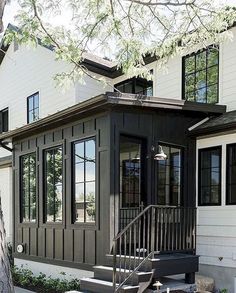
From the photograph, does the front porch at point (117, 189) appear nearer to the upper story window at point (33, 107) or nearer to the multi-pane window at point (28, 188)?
the multi-pane window at point (28, 188)

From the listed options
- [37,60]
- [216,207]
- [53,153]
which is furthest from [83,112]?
[37,60]

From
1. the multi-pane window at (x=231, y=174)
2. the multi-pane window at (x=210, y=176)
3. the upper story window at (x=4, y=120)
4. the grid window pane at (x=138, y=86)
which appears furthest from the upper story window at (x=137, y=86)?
the upper story window at (x=4, y=120)

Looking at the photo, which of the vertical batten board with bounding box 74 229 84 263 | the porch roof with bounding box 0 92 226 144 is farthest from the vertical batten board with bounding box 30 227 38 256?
the porch roof with bounding box 0 92 226 144

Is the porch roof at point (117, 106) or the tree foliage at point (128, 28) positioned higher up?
the tree foliage at point (128, 28)

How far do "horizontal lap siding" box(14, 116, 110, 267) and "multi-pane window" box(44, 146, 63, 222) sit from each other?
17 cm

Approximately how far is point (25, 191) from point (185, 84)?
5.16 metres

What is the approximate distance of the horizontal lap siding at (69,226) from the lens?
28.4 ft

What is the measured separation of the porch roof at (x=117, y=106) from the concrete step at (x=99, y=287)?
10.7ft

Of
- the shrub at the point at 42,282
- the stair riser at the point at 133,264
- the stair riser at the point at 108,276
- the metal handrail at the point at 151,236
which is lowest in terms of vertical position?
the shrub at the point at 42,282

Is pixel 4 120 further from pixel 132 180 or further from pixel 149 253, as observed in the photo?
pixel 149 253

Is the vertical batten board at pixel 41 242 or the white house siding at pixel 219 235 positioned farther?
the vertical batten board at pixel 41 242

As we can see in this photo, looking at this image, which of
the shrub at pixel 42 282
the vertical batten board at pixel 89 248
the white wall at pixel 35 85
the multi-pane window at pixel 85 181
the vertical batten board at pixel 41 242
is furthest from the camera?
the white wall at pixel 35 85

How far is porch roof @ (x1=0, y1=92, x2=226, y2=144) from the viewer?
325 inches

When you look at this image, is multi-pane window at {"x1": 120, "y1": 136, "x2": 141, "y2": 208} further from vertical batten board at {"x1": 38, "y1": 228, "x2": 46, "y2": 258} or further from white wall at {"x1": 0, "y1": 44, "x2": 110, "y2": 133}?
white wall at {"x1": 0, "y1": 44, "x2": 110, "y2": 133}
